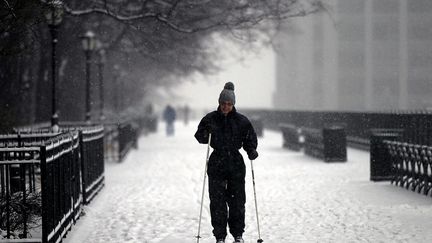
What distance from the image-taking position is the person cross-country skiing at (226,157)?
819cm

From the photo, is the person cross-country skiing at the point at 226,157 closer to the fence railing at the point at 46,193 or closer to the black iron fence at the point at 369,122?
the fence railing at the point at 46,193

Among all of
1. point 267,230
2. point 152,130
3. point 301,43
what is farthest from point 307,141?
point 301,43

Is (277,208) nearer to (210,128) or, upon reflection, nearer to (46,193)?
(210,128)

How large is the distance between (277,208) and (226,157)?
3.68 metres

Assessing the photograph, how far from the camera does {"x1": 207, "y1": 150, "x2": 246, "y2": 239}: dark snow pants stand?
8.22 metres

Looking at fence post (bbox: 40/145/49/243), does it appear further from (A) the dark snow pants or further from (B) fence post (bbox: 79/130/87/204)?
(B) fence post (bbox: 79/130/87/204)

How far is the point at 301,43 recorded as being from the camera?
10694 centimetres

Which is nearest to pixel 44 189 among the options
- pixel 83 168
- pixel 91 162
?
pixel 83 168

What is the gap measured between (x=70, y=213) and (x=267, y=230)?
269cm

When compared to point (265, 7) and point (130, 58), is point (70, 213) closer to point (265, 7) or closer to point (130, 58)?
point (265, 7)

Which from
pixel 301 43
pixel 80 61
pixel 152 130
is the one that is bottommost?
pixel 152 130

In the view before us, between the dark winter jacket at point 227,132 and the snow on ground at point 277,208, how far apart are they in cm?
139

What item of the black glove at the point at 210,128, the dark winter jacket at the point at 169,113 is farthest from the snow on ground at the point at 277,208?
the dark winter jacket at the point at 169,113

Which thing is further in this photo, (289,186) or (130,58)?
(130,58)
